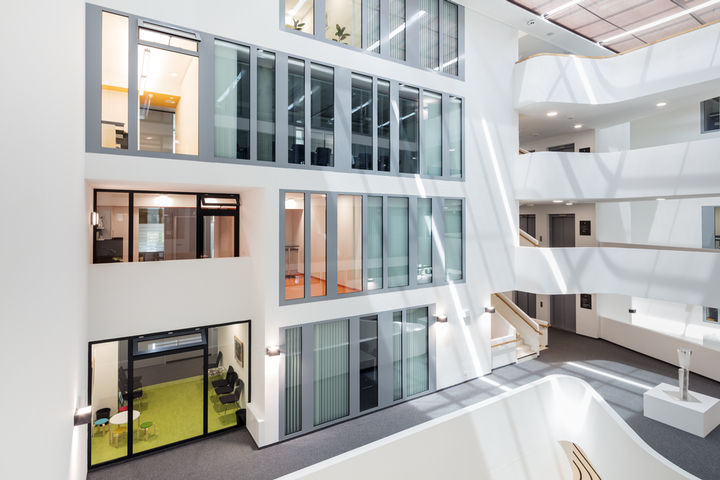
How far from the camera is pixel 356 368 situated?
8453mm

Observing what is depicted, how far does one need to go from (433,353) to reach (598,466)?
400 cm

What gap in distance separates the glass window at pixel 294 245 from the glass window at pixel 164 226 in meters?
1.94

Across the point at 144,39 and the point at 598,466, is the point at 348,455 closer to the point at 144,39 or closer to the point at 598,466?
the point at 598,466

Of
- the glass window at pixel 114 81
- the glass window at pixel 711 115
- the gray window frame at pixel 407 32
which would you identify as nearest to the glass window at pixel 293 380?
the glass window at pixel 114 81

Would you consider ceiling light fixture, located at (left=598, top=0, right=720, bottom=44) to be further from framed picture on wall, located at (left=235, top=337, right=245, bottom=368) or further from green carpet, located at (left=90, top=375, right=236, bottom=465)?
green carpet, located at (left=90, top=375, right=236, bottom=465)

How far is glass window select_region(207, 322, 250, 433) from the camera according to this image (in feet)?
25.3

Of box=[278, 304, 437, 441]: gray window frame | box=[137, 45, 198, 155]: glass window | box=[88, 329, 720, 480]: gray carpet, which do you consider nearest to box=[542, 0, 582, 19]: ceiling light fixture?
box=[278, 304, 437, 441]: gray window frame

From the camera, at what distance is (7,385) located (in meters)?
2.06

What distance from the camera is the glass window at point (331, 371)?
8.01 metres

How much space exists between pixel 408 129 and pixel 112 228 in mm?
6831

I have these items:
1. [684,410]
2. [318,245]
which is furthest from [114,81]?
[684,410]

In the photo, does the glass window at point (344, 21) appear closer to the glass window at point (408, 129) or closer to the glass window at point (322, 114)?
the glass window at point (322, 114)

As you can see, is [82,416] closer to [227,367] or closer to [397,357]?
[227,367]

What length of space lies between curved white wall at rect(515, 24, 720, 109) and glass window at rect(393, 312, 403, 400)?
7317 millimetres
